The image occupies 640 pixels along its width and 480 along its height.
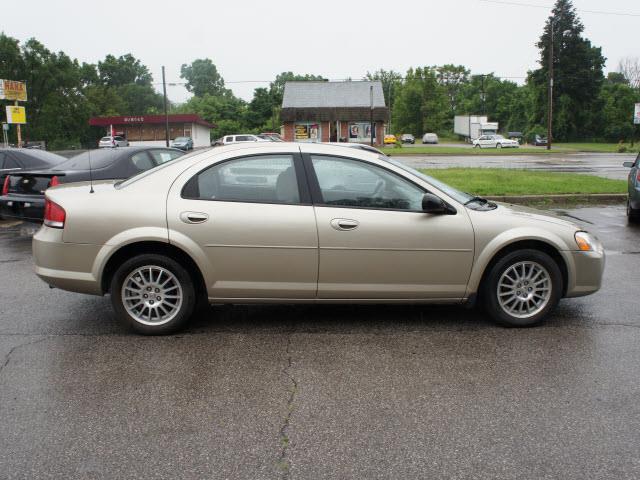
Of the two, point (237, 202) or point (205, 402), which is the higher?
point (237, 202)

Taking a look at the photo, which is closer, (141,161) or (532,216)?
(532,216)

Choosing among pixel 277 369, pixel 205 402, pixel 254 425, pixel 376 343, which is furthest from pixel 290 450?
pixel 376 343

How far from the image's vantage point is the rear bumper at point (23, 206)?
952cm

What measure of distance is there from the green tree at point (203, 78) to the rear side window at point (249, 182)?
177509 millimetres

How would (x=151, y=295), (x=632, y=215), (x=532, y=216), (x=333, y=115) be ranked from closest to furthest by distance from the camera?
(x=151, y=295)
(x=532, y=216)
(x=632, y=215)
(x=333, y=115)

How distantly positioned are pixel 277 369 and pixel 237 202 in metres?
1.48

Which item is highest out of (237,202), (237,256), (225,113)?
(225,113)

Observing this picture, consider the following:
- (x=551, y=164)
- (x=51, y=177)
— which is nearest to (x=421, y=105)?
(x=551, y=164)

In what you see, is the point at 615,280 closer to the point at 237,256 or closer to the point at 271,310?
the point at 271,310

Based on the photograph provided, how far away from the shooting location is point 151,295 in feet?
A: 16.9

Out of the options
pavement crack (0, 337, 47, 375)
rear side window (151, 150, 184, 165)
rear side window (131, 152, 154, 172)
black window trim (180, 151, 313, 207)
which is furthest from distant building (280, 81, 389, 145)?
pavement crack (0, 337, 47, 375)

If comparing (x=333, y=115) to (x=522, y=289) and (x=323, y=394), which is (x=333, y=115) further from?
(x=323, y=394)

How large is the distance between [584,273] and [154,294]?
3681mm

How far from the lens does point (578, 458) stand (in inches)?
125
